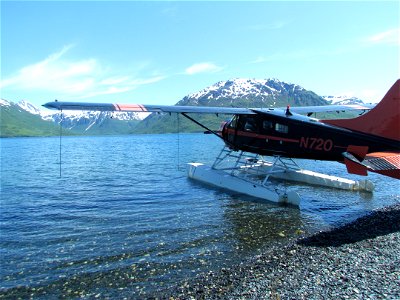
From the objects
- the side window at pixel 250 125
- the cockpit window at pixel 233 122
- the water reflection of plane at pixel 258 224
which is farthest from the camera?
the cockpit window at pixel 233 122

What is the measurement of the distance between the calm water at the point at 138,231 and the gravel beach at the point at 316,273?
0.76 m

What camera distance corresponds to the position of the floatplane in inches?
431

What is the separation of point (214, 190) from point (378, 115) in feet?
28.1

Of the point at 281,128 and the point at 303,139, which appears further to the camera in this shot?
the point at 281,128

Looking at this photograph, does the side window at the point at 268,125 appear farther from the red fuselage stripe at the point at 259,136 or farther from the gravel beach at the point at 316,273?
the gravel beach at the point at 316,273

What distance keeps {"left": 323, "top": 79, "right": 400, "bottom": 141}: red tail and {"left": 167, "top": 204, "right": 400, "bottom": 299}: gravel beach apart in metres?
3.89

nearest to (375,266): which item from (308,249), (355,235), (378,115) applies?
(308,249)

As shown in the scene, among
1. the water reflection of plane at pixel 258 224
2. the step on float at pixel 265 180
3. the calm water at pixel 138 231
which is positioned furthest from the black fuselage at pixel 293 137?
the water reflection of plane at pixel 258 224

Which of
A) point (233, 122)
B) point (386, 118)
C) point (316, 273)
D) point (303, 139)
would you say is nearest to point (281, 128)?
point (303, 139)

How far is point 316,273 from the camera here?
21.1 feet

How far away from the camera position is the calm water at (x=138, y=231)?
7145 millimetres

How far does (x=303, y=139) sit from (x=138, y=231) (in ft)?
26.6

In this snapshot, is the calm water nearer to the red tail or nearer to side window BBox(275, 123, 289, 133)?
the red tail

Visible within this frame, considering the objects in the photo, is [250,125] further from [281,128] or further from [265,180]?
[265,180]
